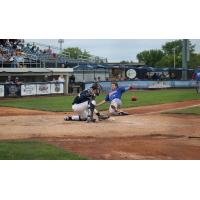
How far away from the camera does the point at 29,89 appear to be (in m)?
11.3

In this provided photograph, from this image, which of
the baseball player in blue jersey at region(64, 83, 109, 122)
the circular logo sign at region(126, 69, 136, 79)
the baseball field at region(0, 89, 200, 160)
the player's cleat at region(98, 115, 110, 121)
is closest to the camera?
the baseball field at region(0, 89, 200, 160)

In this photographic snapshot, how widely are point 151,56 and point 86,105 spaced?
6.90ft

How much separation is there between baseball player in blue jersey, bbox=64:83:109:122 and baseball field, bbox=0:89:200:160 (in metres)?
0.19

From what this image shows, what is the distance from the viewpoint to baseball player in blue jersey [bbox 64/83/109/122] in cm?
1063

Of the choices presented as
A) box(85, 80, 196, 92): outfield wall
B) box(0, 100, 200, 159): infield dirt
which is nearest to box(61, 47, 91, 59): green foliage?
box(85, 80, 196, 92): outfield wall

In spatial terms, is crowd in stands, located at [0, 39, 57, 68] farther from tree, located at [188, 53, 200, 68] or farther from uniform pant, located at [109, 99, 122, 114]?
tree, located at [188, 53, 200, 68]

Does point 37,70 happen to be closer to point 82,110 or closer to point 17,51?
point 17,51

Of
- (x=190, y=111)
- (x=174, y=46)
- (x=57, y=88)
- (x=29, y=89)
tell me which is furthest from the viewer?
(x=57, y=88)

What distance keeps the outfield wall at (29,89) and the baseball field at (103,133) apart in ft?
0.80

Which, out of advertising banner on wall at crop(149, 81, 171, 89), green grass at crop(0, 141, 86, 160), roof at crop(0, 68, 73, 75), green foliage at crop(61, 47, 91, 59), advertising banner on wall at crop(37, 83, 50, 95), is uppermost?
green foliage at crop(61, 47, 91, 59)

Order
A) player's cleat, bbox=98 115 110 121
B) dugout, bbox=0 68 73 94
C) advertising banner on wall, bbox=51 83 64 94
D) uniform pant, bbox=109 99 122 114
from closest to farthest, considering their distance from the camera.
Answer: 1. dugout, bbox=0 68 73 94
2. uniform pant, bbox=109 99 122 114
3. player's cleat, bbox=98 115 110 121
4. advertising banner on wall, bbox=51 83 64 94

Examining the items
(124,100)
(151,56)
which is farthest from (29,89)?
(151,56)

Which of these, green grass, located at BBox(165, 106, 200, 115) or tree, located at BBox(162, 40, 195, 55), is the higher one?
tree, located at BBox(162, 40, 195, 55)
